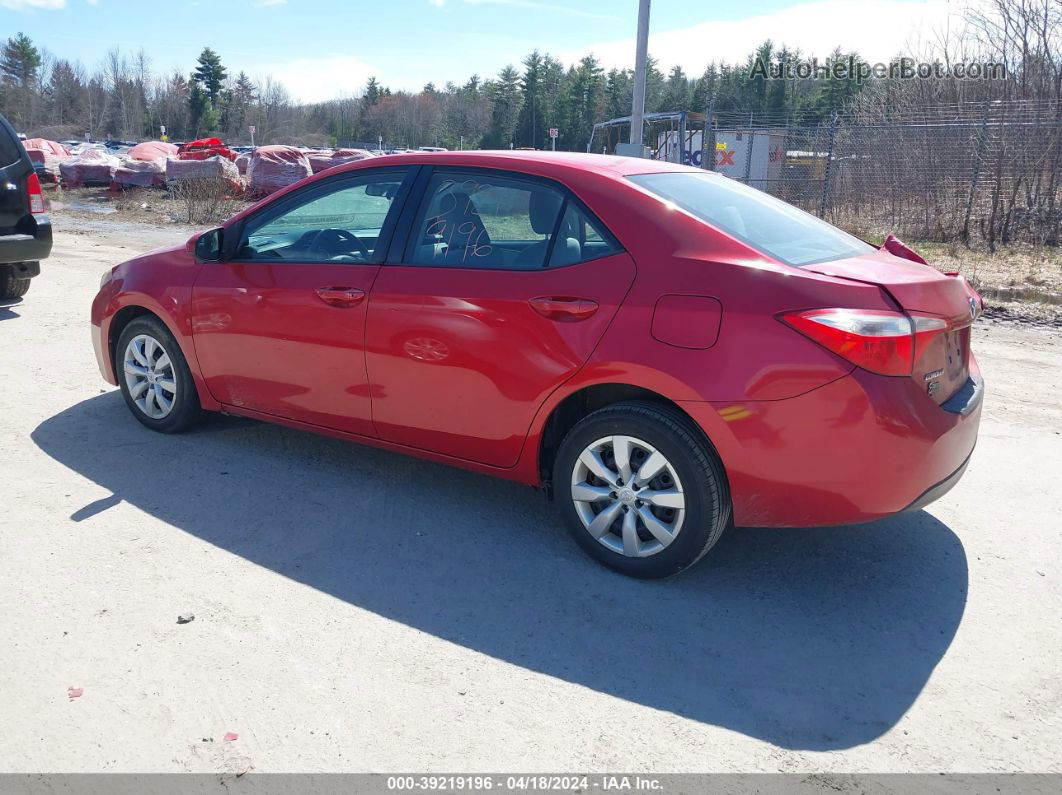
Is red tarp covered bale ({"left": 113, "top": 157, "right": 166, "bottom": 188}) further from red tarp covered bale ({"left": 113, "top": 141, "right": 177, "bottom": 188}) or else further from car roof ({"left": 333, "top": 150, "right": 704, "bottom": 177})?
car roof ({"left": 333, "top": 150, "right": 704, "bottom": 177})

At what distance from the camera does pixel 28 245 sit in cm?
878

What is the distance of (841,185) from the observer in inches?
672

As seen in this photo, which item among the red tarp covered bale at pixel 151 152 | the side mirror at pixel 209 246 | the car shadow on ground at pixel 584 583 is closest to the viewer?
the car shadow on ground at pixel 584 583

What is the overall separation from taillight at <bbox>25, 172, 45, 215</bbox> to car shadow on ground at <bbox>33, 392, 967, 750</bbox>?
472 centimetres

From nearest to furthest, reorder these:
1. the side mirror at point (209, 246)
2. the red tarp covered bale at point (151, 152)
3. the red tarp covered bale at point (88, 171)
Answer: the side mirror at point (209, 246)
the red tarp covered bale at point (88, 171)
the red tarp covered bale at point (151, 152)

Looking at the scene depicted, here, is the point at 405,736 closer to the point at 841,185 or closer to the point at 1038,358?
A: the point at 1038,358

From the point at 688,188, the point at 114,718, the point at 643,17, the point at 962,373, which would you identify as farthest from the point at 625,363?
the point at 643,17

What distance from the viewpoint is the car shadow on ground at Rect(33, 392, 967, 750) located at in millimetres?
3061

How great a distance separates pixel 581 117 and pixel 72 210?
227ft

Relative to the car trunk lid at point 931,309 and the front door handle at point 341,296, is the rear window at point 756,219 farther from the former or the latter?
the front door handle at point 341,296

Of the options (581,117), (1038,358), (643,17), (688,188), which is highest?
(581,117)

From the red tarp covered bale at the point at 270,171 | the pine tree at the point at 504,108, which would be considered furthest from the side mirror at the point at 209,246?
the pine tree at the point at 504,108

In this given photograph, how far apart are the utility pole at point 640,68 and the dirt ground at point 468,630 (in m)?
10.5

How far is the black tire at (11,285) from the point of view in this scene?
9193 millimetres
